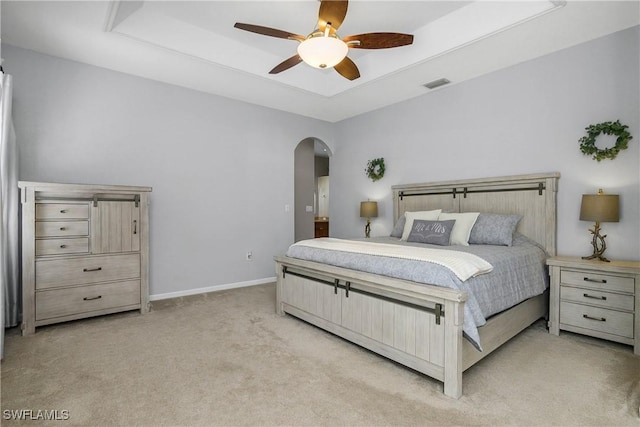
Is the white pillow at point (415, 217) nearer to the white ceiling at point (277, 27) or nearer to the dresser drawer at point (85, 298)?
the white ceiling at point (277, 27)

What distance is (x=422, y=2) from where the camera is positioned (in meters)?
3.08

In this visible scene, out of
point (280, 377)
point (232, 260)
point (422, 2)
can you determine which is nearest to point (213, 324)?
point (280, 377)

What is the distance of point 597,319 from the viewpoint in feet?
8.89

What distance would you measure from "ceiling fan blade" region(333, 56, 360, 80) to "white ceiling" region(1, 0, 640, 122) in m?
0.58

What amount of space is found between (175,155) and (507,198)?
404 centimetres

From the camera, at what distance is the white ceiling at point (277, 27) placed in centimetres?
279

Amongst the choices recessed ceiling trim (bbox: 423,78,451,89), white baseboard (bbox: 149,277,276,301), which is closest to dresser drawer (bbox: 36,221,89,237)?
white baseboard (bbox: 149,277,276,301)

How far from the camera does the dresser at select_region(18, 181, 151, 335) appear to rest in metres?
2.89

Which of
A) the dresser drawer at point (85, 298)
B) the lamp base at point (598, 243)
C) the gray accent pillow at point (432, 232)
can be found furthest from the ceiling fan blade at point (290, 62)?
the lamp base at point (598, 243)

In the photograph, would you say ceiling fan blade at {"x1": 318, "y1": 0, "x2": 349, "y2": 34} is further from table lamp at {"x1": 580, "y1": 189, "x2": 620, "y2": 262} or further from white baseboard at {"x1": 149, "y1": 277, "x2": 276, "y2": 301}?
white baseboard at {"x1": 149, "y1": 277, "x2": 276, "y2": 301}

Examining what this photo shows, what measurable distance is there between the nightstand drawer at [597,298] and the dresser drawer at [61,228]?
175 inches

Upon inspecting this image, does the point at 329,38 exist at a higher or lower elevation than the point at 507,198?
higher

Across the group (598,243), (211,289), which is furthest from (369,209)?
(598,243)

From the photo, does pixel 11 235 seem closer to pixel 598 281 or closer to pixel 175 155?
pixel 175 155
